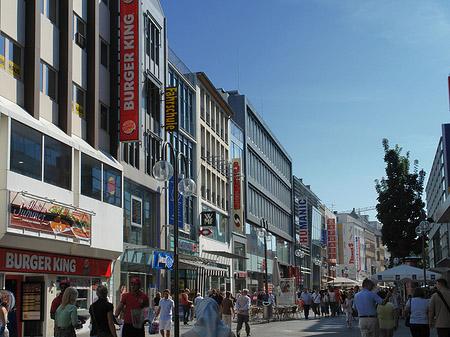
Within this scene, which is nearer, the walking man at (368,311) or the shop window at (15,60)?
the walking man at (368,311)

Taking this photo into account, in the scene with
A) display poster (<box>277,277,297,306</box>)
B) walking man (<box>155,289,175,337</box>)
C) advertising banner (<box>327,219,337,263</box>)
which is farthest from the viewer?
advertising banner (<box>327,219,337,263</box>)

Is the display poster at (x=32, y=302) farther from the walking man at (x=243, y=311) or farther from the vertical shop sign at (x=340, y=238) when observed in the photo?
the vertical shop sign at (x=340, y=238)

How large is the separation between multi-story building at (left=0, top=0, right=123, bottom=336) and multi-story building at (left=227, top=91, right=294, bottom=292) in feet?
63.9

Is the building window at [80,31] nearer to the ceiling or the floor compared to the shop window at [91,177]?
nearer to the ceiling

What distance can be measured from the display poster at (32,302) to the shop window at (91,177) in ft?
12.1

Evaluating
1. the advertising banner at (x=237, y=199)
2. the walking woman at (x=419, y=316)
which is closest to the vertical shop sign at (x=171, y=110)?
the advertising banner at (x=237, y=199)

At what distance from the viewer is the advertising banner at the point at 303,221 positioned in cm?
7681

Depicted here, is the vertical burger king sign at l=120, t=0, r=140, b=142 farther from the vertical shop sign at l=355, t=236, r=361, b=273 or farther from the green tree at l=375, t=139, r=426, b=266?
the vertical shop sign at l=355, t=236, r=361, b=273

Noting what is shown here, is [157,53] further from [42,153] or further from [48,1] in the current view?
[42,153]

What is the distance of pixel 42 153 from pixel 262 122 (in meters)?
44.7

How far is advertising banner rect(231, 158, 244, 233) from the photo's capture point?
49.8m

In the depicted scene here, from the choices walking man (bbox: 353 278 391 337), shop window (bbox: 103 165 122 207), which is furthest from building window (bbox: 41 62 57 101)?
walking man (bbox: 353 278 391 337)

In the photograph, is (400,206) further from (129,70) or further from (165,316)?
(165,316)

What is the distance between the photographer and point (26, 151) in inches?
754
